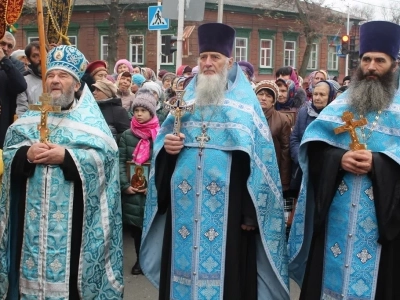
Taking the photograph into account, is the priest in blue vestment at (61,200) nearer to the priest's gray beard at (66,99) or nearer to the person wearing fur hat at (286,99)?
the priest's gray beard at (66,99)

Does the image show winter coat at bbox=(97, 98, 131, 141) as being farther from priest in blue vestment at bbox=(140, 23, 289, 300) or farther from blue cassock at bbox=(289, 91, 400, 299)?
blue cassock at bbox=(289, 91, 400, 299)

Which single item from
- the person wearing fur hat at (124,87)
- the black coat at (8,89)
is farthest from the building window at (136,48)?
the black coat at (8,89)

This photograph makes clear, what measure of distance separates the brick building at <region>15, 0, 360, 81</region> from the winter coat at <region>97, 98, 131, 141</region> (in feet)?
79.2

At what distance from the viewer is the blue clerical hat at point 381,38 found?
147 inches

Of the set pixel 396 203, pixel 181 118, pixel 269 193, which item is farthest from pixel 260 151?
pixel 396 203

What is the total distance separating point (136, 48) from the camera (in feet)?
108

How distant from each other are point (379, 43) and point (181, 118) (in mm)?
1388

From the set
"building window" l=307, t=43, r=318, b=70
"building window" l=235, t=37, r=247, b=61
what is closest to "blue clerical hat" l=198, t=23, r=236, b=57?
"building window" l=235, t=37, r=247, b=61

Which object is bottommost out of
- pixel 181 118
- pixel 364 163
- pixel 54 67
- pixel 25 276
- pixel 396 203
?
pixel 25 276

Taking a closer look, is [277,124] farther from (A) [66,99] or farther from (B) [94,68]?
(A) [66,99]

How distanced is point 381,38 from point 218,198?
57.4 inches

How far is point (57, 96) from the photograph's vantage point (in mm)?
4051

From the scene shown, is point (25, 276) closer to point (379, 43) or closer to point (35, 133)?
point (35, 133)

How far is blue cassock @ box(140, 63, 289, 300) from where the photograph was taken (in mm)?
3998
